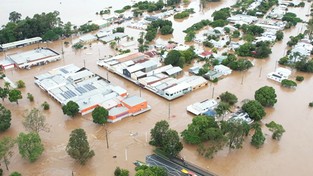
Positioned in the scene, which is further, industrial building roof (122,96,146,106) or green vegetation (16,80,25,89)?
green vegetation (16,80,25,89)

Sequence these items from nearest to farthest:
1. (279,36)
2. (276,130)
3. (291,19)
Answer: (276,130) → (279,36) → (291,19)

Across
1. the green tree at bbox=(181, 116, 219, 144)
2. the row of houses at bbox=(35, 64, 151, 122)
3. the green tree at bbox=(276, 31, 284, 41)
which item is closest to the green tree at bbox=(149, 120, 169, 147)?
the green tree at bbox=(181, 116, 219, 144)

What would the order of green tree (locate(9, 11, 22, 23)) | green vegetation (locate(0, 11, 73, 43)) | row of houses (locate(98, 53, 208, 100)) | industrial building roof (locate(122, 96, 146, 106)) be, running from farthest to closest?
green tree (locate(9, 11, 22, 23))
green vegetation (locate(0, 11, 73, 43))
row of houses (locate(98, 53, 208, 100))
industrial building roof (locate(122, 96, 146, 106))

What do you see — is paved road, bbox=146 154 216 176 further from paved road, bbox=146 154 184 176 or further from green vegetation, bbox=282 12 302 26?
green vegetation, bbox=282 12 302 26

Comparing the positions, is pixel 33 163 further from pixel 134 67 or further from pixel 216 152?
pixel 134 67

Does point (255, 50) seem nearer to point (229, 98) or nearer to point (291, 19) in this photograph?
point (229, 98)

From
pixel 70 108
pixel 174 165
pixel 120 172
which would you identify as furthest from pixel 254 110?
pixel 70 108
